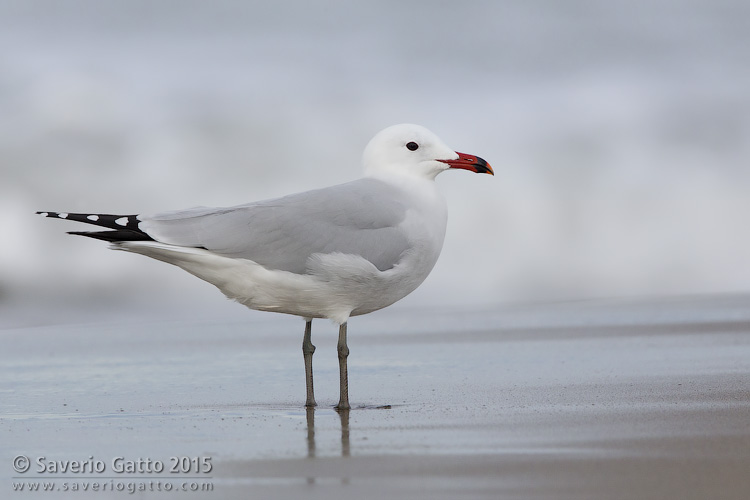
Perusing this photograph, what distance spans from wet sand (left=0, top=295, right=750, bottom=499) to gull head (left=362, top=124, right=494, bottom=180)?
4.07ft

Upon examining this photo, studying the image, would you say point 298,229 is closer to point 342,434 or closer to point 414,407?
point 414,407

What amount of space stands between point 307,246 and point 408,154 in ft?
3.00

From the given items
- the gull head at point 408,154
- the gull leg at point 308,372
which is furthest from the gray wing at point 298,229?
the gull leg at point 308,372

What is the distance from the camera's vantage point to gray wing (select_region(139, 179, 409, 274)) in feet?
17.6

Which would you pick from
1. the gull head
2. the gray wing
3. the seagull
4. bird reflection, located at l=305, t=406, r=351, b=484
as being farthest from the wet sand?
the gull head

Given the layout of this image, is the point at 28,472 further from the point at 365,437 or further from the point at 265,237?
the point at 265,237

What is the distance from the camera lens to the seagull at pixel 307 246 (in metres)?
5.31

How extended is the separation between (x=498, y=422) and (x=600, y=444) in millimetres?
680

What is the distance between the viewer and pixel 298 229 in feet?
17.8
